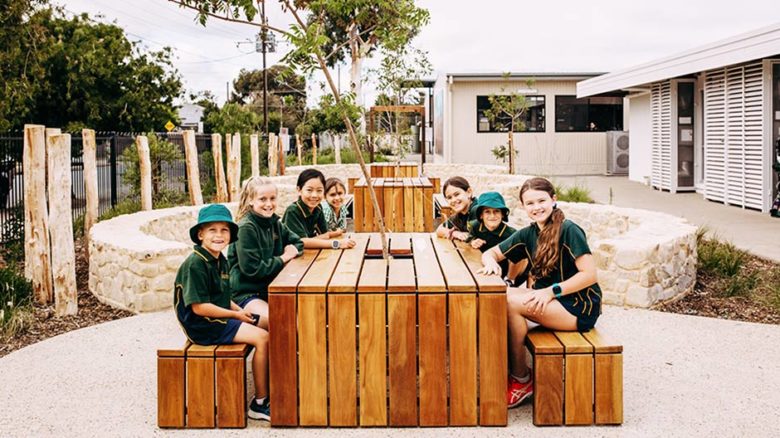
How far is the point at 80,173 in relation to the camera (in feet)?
53.9

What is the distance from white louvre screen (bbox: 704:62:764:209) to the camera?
1403 cm

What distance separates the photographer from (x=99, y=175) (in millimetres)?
15922

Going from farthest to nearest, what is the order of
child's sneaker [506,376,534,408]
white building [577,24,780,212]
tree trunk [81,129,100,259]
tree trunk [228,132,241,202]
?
tree trunk [228,132,241,202] → white building [577,24,780,212] → tree trunk [81,129,100,259] → child's sneaker [506,376,534,408]

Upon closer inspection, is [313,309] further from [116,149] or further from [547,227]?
[116,149]

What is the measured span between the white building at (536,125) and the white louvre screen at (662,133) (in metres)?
6.84

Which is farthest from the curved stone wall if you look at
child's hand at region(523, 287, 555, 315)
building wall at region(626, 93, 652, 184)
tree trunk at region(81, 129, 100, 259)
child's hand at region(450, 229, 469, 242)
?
building wall at region(626, 93, 652, 184)

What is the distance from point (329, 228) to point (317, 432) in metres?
3.26

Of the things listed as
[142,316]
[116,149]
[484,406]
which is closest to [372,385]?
[484,406]

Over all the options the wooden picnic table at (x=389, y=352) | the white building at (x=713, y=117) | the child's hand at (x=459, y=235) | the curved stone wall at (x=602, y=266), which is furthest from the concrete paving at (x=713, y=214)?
the wooden picnic table at (x=389, y=352)

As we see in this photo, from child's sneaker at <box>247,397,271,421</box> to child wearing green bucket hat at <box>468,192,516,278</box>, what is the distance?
1950 millimetres

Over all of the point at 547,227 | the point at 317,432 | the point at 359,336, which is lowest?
the point at 317,432

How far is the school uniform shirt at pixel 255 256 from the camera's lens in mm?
4723

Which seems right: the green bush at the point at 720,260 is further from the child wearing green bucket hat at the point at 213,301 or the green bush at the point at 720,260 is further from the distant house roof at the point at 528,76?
the distant house roof at the point at 528,76

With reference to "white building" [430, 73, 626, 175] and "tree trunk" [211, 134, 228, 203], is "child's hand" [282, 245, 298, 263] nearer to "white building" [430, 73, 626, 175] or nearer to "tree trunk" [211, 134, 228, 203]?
"tree trunk" [211, 134, 228, 203]
